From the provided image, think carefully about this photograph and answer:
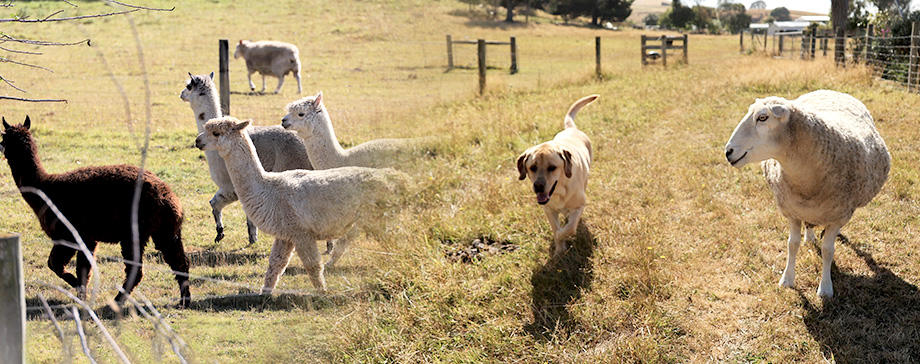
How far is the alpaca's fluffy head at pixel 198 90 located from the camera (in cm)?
521

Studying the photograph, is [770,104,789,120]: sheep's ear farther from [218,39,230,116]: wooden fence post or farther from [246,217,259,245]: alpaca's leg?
[218,39,230,116]: wooden fence post

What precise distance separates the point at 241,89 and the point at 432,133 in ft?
25.5

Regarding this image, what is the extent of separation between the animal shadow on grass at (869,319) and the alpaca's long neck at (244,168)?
3.71 meters

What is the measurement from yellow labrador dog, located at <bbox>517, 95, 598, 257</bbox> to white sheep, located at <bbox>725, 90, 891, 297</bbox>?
1.26 meters

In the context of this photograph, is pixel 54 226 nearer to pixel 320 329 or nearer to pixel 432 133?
pixel 320 329

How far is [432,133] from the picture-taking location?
9.59 meters

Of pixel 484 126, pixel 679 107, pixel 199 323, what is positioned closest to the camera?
pixel 199 323

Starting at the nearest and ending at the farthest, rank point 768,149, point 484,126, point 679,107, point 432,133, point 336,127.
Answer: point 768,149 → point 336,127 → point 432,133 → point 484,126 → point 679,107

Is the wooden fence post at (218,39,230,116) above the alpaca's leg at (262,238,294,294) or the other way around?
above

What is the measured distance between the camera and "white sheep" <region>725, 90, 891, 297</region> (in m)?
4.66

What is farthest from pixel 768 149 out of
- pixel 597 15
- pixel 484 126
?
pixel 597 15

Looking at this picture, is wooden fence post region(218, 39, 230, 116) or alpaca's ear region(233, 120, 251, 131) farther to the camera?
wooden fence post region(218, 39, 230, 116)

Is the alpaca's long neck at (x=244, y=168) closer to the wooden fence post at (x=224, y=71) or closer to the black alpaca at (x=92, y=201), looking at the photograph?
the black alpaca at (x=92, y=201)

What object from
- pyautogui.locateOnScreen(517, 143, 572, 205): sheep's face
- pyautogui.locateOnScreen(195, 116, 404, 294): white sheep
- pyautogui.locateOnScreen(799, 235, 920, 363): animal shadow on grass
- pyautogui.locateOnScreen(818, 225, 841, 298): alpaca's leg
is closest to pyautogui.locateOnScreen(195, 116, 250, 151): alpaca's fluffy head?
pyautogui.locateOnScreen(195, 116, 404, 294): white sheep
